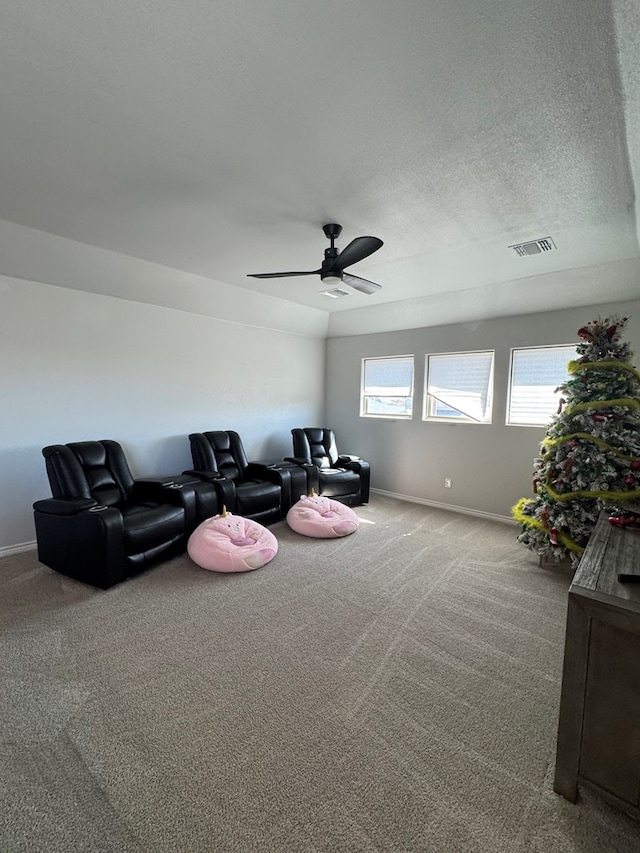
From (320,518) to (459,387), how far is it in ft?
8.85

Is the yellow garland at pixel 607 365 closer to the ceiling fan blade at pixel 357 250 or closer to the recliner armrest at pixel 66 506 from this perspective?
the ceiling fan blade at pixel 357 250

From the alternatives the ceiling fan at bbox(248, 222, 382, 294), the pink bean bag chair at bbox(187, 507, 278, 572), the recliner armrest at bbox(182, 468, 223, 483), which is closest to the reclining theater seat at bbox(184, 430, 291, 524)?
the recliner armrest at bbox(182, 468, 223, 483)

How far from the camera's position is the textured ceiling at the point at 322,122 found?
4.57 ft

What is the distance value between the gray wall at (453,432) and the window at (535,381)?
0.31ft

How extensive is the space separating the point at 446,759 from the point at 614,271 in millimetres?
4251

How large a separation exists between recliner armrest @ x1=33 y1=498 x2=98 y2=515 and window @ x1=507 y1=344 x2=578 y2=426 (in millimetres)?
4701

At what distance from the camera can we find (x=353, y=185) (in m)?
2.44

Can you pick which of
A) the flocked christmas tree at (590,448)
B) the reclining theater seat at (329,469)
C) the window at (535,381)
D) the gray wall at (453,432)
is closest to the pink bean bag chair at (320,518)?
the reclining theater seat at (329,469)

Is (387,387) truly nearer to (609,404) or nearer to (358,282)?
(358,282)

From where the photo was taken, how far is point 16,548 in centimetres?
368

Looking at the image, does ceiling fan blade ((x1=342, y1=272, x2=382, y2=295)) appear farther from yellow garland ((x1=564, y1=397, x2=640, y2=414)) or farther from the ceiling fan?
yellow garland ((x1=564, y1=397, x2=640, y2=414))

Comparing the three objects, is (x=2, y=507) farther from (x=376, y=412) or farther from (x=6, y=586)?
(x=376, y=412)

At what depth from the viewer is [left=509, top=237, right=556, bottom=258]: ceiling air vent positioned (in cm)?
318

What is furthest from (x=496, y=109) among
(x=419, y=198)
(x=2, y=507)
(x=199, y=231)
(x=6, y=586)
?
(x=2, y=507)
